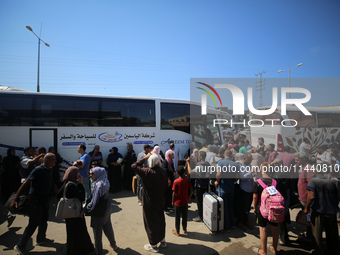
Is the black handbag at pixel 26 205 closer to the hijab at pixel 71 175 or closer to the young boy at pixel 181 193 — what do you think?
the hijab at pixel 71 175

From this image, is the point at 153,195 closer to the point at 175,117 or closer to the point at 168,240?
the point at 168,240

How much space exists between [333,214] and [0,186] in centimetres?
787

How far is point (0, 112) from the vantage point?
611 cm

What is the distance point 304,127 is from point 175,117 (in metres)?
7.34

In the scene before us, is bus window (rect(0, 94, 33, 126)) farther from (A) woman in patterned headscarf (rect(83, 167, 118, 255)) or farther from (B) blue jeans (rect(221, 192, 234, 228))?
(B) blue jeans (rect(221, 192, 234, 228))

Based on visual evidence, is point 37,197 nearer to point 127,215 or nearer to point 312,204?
point 127,215

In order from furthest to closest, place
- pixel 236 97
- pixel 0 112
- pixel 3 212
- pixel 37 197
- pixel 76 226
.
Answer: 1. pixel 236 97
2. pixel 0 112
3. pixel 3 212
4. pixel 37 197
5. pixel 76 226

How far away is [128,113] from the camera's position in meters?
7.38

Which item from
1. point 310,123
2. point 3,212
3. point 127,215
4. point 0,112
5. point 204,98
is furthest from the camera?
point 310,123

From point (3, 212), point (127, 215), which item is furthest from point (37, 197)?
point (127, 215)

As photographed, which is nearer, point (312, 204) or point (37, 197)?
point (312, 204)

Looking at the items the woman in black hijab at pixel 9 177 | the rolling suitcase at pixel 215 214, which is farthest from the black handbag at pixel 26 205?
the rolling suitcase at pixel 215 214

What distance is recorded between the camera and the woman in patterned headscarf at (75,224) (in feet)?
9.73

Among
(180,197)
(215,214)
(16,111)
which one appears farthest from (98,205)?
(16,111)
